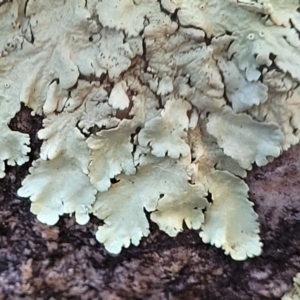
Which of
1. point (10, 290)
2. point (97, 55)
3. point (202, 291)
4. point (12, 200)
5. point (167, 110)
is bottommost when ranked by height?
point (202, 291)

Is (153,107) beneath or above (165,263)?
above

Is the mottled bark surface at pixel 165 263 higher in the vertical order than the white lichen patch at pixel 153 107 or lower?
lower

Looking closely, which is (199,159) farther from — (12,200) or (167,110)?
(12,200)

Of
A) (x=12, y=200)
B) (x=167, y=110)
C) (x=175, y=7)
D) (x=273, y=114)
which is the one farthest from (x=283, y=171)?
(x=12, y=200)
